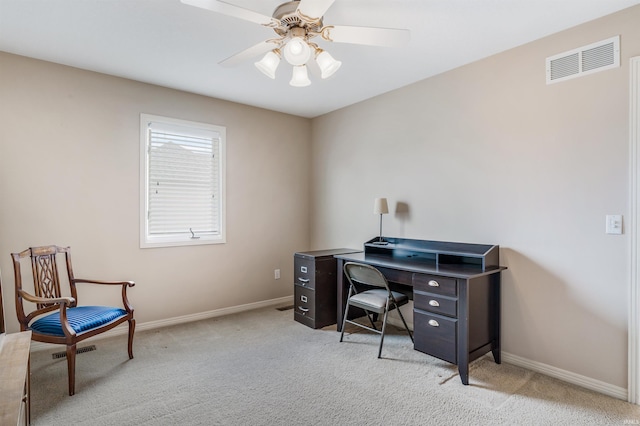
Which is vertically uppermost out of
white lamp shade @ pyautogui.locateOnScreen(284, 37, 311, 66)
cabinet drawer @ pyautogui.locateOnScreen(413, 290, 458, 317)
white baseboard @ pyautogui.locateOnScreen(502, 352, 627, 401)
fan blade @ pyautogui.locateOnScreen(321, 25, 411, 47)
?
fan blade @ pyautogui.locateOnScreen(321, 25, 411, 47)

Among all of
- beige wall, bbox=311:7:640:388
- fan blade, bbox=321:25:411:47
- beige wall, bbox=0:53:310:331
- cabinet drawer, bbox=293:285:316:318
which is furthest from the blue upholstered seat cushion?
beige wall, bbox=311:7:640:388

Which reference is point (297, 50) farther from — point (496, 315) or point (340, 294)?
point (496, 315)

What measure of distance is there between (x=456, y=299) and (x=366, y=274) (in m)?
0.77

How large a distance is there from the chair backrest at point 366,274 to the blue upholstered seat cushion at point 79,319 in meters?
1.92

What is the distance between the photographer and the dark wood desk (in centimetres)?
239

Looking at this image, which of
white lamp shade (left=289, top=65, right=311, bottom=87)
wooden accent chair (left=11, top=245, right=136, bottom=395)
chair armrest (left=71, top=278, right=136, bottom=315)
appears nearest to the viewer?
white lamp shade (left=289, top=65, right=311, bottom=87)

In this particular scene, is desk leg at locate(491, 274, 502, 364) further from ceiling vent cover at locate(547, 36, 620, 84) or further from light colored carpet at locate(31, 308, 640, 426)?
ceiling vent cover at locate(547, 36, 620, 84)

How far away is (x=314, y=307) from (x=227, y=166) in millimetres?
1926

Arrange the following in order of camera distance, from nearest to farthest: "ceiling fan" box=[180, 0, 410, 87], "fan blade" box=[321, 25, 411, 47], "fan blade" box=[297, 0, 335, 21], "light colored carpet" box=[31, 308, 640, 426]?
1. "fan blade" box=[297, 0, 335, 21]
2. "ceiling fan" box=[180, 0, 410, 87]
3. "fan blade" box=[321, 25, 411, 47]
4. "light colored carpet" box=[31, 308, 640, 426]

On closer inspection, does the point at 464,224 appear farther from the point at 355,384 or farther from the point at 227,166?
the point at 227,166

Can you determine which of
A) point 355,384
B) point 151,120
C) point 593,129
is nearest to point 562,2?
point 593,129

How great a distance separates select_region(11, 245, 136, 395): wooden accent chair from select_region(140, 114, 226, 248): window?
0.77m

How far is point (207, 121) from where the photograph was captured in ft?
12.6

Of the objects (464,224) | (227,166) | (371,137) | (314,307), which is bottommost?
(314,307)
